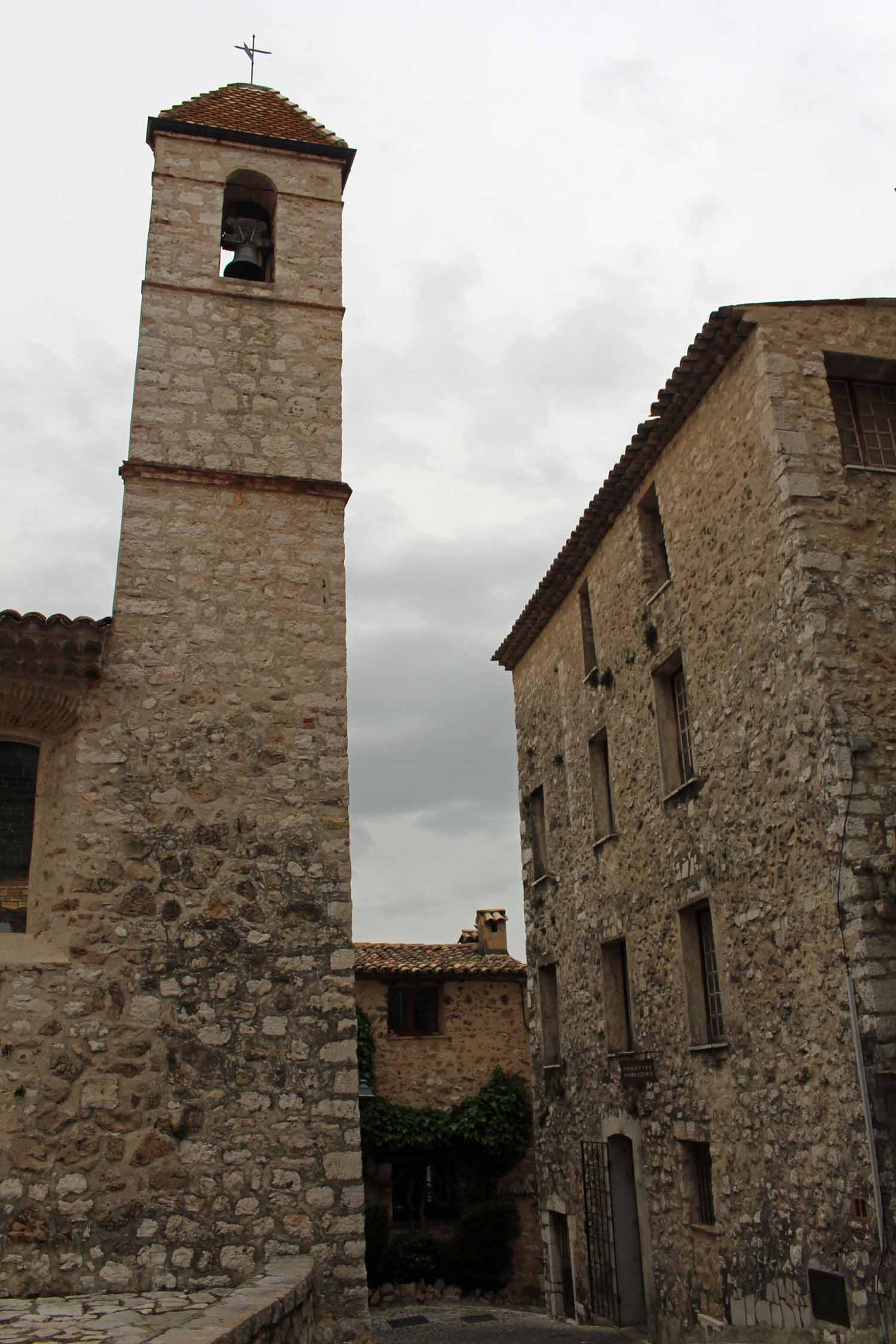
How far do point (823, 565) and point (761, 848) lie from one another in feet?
8.63

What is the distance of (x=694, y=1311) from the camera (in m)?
10.5

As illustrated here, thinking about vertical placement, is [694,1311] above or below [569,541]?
below

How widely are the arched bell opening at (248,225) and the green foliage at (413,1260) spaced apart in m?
16.0

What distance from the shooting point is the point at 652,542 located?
12.8 m

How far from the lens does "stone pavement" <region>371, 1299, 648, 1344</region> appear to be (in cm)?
1222

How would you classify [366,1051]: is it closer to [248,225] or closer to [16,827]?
[16,827]

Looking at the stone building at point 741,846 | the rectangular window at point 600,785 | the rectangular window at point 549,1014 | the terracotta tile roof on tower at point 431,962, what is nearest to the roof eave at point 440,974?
the terracotta tile roof on tower at point 431,962

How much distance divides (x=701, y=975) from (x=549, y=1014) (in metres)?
5.28

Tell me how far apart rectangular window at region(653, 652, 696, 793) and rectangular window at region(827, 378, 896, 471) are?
289 cm

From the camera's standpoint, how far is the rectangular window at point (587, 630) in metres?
14.7

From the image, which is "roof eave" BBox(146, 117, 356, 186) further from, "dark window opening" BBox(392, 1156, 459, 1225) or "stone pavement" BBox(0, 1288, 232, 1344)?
"dark window opening" BBox(392, 1156, 459, 1225)

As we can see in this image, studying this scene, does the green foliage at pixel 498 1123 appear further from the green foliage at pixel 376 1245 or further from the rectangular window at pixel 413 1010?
the green foliage at pixel 376 1245

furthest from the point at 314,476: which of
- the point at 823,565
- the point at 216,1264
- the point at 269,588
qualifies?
the point at 216,1264

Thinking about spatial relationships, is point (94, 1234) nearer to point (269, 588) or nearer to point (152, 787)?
point (152, 787)
